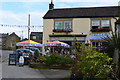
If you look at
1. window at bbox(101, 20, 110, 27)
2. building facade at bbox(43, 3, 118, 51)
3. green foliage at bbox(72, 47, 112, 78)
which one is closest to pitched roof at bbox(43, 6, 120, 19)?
building facade at bbox(43, 3, 118, 51)

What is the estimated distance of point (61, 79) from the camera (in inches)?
455

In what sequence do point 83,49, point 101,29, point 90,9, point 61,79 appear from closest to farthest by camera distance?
point 83,49 → point 61,79 → point 101,29 → point 90,9

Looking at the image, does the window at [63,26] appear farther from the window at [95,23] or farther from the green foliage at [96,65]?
the green foliage at [96,65]

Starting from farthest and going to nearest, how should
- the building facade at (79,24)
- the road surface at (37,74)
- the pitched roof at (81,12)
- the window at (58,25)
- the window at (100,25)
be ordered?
the window at (58,25)
the pitched roof at (81,12)
the building facade at (79,24)
the window at (100,25)
the road surface at (37,74)

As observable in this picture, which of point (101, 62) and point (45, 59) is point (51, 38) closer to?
point (45, 59)

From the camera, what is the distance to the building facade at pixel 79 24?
32062mm

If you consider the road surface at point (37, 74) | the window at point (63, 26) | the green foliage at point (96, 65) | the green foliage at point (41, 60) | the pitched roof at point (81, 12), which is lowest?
the road surface at point (37, 74)

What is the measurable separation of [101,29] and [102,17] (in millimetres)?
1748

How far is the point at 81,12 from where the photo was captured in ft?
112

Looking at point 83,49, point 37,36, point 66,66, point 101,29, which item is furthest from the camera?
point 37,36

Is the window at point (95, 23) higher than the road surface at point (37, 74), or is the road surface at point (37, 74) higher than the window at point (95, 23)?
the window at point (95, 23)

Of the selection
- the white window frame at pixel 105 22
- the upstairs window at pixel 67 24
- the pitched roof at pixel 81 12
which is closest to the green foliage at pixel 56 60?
the white window frame at pixel 105 22

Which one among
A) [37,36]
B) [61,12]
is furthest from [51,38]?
[37,36]

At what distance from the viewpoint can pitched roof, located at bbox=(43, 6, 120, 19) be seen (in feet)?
108
